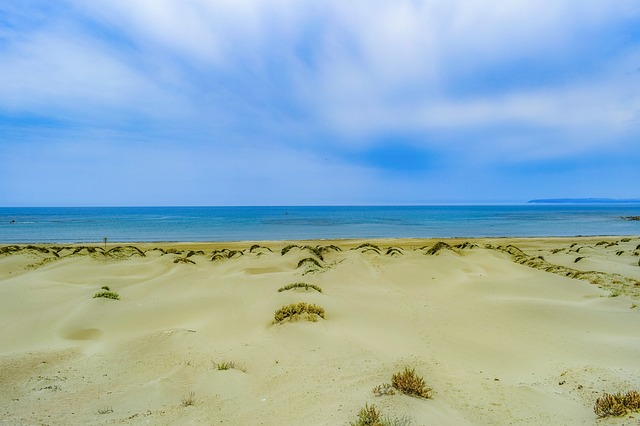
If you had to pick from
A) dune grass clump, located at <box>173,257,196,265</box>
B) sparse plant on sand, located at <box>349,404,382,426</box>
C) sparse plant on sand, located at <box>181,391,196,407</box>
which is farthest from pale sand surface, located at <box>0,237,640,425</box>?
dune grass clump, located at <box>173,257,196,265</box>

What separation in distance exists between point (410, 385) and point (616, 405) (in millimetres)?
→ 2577

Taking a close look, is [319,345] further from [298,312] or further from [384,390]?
[384,390]

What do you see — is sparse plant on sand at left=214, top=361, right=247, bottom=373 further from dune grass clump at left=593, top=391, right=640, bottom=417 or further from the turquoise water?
the turquoise water

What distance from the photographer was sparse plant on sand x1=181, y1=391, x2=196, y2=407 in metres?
5.55

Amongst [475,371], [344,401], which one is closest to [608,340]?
[475,371]

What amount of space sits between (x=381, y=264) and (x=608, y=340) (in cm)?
966

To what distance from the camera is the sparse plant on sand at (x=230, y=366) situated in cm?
673

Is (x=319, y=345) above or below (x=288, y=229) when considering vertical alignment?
above

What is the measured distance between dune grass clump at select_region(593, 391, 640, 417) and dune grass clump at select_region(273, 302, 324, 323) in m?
5.79

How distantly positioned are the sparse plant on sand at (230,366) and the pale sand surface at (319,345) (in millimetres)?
130

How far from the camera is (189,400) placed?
5.62 m

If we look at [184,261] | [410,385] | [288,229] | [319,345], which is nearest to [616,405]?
[410,385]

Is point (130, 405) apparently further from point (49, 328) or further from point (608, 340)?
point (608, 340)

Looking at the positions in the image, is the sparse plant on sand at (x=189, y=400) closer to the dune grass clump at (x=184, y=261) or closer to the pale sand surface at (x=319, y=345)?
the pale sand surface at (x=319, y=345)
